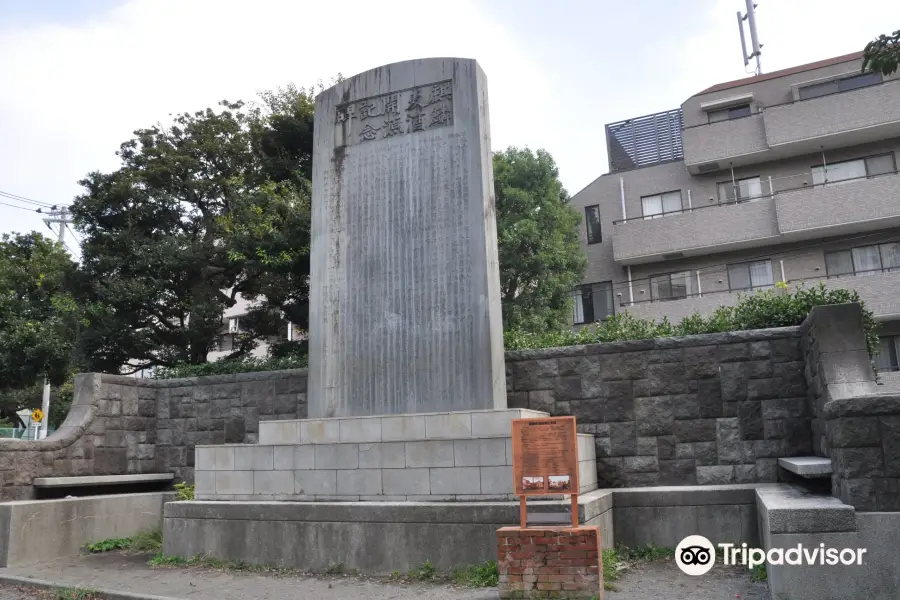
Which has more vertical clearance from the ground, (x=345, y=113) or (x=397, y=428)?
(x=345, y=113)

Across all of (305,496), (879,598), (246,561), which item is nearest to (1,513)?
(246,561)

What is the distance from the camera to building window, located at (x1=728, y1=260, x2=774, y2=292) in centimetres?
2039

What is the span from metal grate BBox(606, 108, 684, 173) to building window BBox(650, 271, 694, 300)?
493cm

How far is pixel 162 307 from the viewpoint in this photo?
13938mm

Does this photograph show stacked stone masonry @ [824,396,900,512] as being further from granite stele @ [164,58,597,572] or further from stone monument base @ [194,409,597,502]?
granite stele @ [164,58,597,572]

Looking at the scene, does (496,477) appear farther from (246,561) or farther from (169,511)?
(169,511)

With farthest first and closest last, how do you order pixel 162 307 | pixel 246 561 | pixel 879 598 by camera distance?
1. pixel 162 307
2. pixel 246 561
3. pixel 879 598

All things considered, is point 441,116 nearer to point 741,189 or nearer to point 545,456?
point 545,456

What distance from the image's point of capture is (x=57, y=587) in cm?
762

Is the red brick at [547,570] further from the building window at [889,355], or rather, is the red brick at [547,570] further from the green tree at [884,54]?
the building window at [889,355]

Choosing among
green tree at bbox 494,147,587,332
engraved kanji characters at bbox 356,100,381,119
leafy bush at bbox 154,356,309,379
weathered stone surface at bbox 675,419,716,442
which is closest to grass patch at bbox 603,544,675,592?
weathered stone surface at bbox 675,419,716,442

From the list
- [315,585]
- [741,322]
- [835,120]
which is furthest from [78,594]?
[835,120]

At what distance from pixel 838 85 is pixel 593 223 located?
26.7 ft

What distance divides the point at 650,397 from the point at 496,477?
2.55 metres
